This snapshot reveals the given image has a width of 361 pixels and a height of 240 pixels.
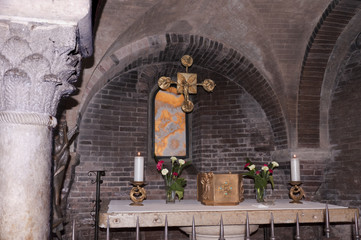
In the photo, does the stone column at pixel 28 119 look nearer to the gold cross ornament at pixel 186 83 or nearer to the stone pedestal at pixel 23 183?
the stone pedestal at pixel 23 183

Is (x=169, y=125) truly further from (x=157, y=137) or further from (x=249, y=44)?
(x=249, y=44)

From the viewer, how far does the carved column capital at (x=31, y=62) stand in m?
2.19

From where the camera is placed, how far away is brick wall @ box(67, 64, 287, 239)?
555cm

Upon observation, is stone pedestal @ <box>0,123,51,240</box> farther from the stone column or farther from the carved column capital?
the carved column capital

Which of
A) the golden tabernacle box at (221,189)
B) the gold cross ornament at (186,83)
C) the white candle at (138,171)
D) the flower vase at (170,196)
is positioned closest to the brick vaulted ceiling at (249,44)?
the gold cross ornament at (186,83)

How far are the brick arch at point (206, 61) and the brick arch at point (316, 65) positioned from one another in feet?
1.11

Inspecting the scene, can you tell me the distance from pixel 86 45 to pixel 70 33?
0.40 meters

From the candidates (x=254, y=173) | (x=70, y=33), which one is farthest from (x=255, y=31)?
(x=70, y=33)

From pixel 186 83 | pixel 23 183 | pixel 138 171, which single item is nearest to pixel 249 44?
pixel 186 83

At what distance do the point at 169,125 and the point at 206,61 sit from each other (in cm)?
130

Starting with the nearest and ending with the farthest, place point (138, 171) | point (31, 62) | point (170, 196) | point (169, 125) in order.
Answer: point (31, 62) < point (138, 171) < point (170, 196) < point (169, 125)

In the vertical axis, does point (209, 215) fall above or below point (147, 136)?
below

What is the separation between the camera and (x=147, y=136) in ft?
20.0

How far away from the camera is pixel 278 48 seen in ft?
17.7
